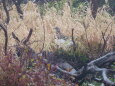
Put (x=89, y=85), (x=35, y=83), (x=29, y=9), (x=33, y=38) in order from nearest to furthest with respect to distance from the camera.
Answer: (x=35, y=83) < (x=89, y=85) < (x=33, y=38) < (x=29, y=9)

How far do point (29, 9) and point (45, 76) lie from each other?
180 inches

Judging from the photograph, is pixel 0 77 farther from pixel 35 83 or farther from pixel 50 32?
pixel 50 32

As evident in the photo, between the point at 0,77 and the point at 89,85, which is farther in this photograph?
the point at 89,85

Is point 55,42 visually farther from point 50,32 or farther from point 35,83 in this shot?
point 35,83

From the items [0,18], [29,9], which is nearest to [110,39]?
[29,9]

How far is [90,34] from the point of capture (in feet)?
26.4

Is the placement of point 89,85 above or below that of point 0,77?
below

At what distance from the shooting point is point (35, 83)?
4160mm

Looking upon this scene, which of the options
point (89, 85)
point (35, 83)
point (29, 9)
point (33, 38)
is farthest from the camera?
point (29, 9)

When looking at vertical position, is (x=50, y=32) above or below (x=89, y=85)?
above

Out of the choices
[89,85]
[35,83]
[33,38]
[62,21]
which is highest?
[62,21]

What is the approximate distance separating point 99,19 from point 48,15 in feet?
6.35

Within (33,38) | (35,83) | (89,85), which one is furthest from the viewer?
(33,38)

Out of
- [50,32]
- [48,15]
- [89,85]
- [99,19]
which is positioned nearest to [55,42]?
[50,32]
